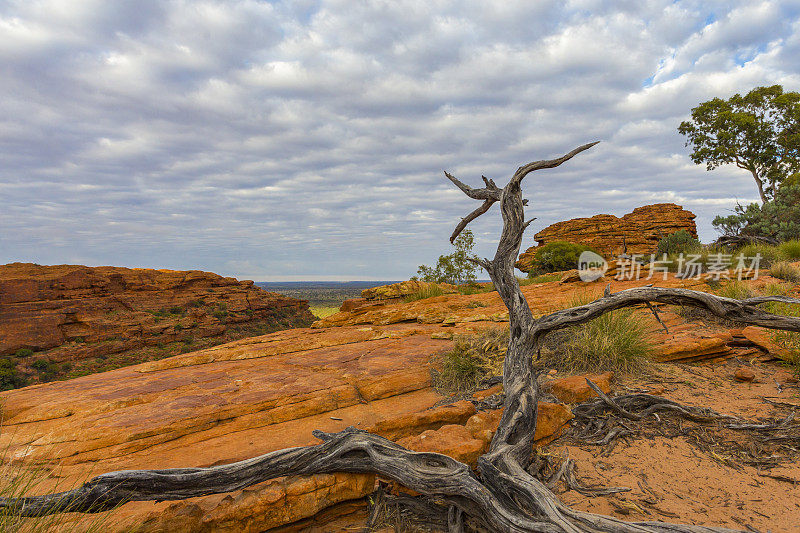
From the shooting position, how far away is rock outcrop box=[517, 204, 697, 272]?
116 ft

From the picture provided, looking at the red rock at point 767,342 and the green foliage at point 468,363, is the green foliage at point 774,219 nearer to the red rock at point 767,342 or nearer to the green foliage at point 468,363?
the red rock at point 767,342

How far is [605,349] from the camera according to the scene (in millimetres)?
6527

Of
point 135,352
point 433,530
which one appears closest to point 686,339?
point 433,530

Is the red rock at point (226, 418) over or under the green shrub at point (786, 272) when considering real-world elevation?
under

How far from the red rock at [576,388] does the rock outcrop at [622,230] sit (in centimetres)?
2897

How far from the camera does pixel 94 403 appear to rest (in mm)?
6047

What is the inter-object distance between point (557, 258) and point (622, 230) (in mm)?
14527

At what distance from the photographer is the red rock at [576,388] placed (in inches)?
211

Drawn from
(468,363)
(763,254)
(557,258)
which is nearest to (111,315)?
(557,258)

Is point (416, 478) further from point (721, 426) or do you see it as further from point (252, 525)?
point (721, 426)

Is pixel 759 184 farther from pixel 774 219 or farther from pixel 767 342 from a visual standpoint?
A: pixel 767 342

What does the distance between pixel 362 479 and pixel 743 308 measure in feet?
15.8

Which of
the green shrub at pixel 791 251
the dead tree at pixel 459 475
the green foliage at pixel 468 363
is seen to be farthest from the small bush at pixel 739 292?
the green shrub at pixel 791 251

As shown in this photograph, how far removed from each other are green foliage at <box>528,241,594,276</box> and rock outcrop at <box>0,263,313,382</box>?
3640cm
